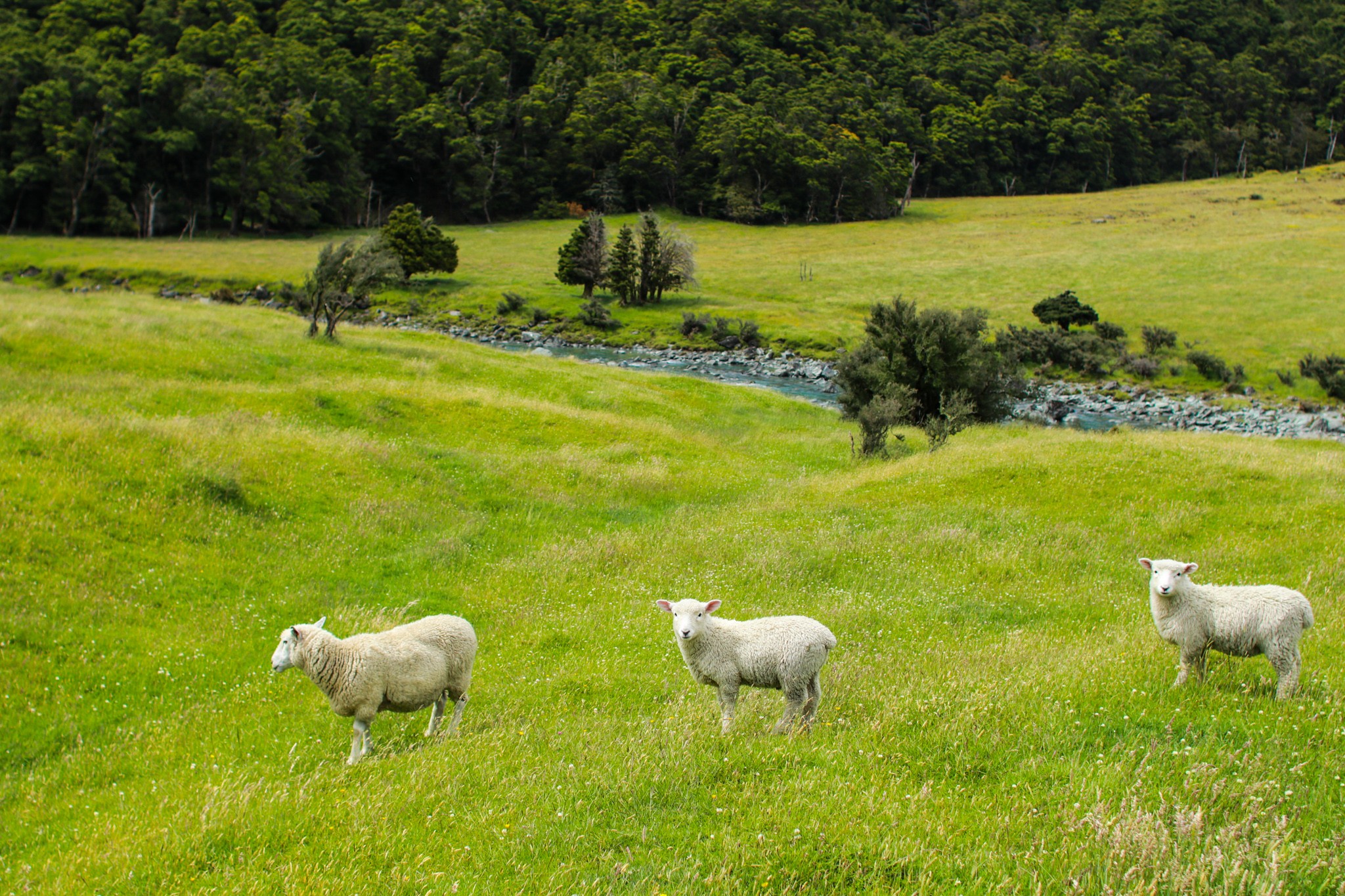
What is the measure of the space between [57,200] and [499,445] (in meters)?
92.8

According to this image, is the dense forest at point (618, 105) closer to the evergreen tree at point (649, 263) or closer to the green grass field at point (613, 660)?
the evergreen tree at point (649, 263)

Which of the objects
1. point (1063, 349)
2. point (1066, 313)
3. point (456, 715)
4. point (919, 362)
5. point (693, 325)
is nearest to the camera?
point (456, 715)

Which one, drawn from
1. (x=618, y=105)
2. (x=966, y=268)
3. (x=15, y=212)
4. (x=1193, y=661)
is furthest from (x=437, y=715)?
(x=618, y=105)

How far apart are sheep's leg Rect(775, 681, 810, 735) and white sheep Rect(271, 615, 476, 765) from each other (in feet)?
11.8

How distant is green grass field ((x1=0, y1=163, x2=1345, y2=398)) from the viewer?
237 feet

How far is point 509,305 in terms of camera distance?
80125 mm

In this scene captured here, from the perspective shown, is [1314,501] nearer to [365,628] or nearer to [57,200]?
[365,628]

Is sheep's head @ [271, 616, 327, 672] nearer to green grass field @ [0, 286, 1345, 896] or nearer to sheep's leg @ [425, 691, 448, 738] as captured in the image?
green grass field @ [0, 286, 1345, 896]

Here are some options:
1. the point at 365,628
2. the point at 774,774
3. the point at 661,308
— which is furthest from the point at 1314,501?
the point at 661,308

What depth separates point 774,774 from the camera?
22.4ft

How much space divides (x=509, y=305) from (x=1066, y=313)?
5058 centimetres

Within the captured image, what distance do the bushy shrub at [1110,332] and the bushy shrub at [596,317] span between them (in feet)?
136

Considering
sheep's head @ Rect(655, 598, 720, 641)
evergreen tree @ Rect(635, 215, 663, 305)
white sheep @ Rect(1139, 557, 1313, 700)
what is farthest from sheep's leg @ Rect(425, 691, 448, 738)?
evergreen tree @ Rect(635, 215, 663, 305)

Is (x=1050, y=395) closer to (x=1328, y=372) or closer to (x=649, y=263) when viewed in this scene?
(x=1328, y=372)
